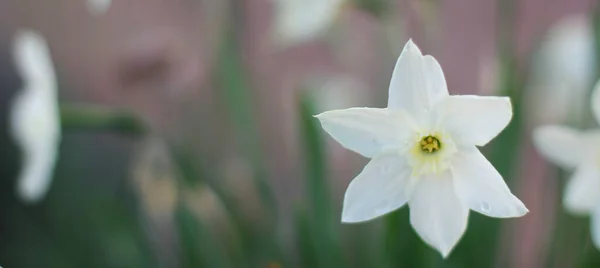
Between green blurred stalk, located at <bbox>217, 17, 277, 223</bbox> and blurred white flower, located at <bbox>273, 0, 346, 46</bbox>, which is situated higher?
blurred white flower, located at <bbox>273, 0, 346, 46</bbox>

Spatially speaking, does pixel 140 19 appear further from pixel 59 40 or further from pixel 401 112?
pixel 401 112

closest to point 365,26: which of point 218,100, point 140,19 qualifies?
point 218,100

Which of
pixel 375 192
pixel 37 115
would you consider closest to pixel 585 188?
pixel 375 192

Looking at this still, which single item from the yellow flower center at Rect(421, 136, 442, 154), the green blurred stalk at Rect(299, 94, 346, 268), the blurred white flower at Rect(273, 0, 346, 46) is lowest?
the green blurred stalk at Rect(299, 94, 346, 268)

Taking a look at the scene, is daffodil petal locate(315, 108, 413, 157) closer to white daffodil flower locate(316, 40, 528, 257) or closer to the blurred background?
white daffodil flower locate(316, 40, 528, 257)

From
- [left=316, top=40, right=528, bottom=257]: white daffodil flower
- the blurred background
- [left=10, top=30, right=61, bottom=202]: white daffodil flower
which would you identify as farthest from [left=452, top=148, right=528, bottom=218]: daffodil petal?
[left=10, top=30, right=61, bottom=202]: white daffodil flower
